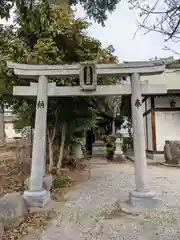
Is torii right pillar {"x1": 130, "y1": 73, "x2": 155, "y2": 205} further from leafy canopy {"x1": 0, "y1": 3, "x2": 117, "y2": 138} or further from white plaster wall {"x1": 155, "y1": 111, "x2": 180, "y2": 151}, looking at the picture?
white plaster wall {"x1": 155, "y1": 111, "x2": 180, "y2": 151}

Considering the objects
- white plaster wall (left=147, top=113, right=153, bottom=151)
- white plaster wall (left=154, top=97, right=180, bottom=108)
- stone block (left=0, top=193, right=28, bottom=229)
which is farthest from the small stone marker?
stone block (left=0, top=193, right=28, bottom=229)

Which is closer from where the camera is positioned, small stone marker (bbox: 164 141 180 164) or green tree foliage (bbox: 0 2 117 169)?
green tree foliage (bbox: 0 2 117 169)

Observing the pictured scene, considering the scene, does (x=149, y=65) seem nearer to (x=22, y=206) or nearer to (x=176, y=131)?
(x=22, y=206)

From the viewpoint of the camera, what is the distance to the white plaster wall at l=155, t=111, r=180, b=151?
44.6 feet

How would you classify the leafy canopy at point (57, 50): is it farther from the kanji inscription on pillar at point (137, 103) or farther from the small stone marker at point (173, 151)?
the small stone marker at point (173, 151)

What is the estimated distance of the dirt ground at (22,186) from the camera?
465 centimetres

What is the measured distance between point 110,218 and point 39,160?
1.96 m

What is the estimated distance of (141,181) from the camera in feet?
19.7

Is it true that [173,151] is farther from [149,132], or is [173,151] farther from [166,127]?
[149,132]

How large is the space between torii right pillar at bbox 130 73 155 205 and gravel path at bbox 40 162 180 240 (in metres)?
0.38

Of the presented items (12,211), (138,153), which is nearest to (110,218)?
(138,153)

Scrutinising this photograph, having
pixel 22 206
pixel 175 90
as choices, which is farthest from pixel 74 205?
pixel 175 90

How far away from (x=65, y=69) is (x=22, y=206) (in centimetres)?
297

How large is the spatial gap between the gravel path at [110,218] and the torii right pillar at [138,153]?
384 millimetres
